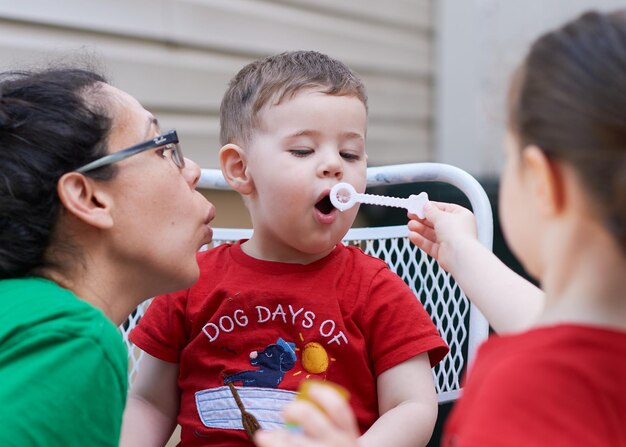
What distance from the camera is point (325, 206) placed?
1.84 meters

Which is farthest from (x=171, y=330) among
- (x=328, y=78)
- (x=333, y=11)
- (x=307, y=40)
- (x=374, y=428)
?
(x=333, y=11)

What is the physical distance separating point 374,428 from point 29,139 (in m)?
0.84

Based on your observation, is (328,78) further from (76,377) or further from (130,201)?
(76,377)

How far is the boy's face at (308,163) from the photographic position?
181cm

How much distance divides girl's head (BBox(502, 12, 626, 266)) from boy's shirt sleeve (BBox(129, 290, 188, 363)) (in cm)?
106

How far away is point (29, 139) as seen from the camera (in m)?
1.56

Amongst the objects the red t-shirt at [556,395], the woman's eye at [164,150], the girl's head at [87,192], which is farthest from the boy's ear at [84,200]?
the red t-shirt at [556,395]

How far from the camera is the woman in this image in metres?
1.36

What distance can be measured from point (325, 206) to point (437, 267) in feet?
1.23

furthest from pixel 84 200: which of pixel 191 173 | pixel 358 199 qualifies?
pixel 358 199

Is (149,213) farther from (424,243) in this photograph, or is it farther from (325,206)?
(424,243)

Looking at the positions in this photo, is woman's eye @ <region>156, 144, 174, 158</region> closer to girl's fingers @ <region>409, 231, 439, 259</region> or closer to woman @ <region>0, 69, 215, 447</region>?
woman @ <region>0, 69, 215, 447</region>

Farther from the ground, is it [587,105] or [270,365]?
[587,105]

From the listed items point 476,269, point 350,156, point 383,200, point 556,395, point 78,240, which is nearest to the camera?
point 556,395
